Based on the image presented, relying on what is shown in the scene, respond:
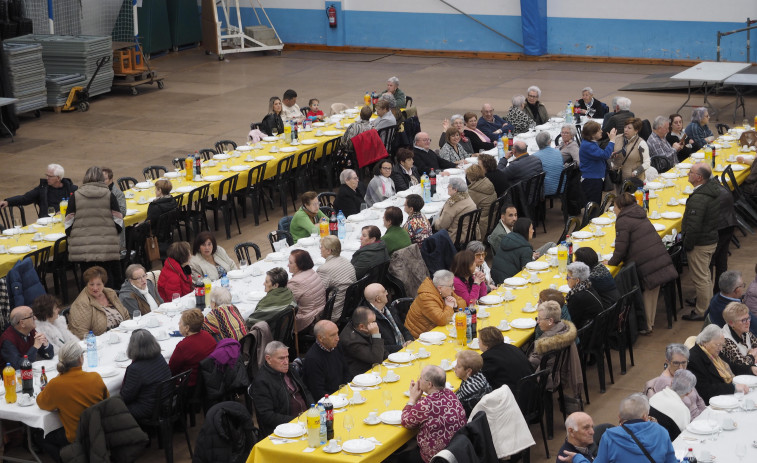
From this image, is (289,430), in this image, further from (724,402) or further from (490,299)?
(724,402)

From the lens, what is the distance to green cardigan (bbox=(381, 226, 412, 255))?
Answer: 423 inches

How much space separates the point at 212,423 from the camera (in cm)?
731

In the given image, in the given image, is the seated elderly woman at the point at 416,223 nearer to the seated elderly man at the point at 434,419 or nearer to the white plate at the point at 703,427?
the seated elderly man at the point at 434,419

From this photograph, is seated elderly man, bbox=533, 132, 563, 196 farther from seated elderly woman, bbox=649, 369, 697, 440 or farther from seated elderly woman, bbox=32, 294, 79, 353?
seated elderly woman, bbox=32, 294, 79, 353

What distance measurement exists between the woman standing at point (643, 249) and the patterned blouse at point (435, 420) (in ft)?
11.6

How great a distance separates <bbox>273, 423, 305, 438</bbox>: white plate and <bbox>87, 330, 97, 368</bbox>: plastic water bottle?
6.44ft

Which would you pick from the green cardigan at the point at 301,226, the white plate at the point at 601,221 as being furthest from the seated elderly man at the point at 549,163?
the green cardigan at the point at 301,226

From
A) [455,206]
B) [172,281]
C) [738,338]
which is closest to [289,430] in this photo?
[172,281]

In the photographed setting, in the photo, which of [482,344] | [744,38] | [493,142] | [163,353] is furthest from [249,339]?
[744,38]

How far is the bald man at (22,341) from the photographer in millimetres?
8656

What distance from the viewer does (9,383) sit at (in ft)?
26.2

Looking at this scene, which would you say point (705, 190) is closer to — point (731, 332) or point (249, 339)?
point (731, 332)

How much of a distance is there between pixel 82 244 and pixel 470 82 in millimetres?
13304

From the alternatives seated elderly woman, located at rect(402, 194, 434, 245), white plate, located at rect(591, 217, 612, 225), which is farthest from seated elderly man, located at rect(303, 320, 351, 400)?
white plate, located at rect(591, 217, 612, 225)
